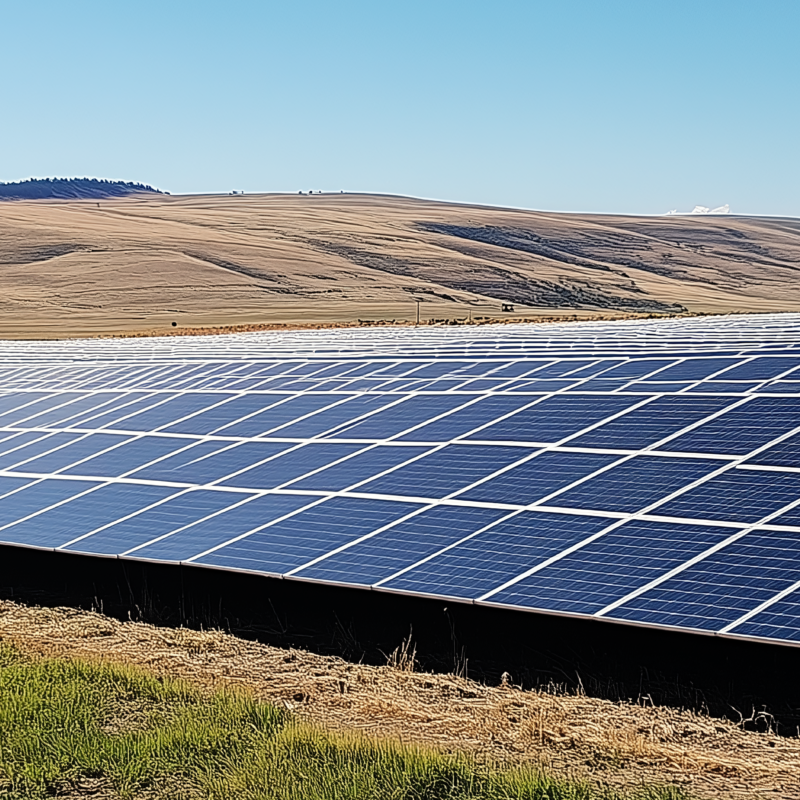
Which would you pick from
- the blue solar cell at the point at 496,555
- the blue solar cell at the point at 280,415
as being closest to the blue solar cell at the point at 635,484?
the blue solar cell at the point at 496,555

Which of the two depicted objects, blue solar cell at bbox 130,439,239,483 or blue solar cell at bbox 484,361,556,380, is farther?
blue solar cell at bbox 484,361,556,380

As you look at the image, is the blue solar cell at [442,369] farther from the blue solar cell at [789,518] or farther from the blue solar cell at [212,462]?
the blue solar cell at [789,518]

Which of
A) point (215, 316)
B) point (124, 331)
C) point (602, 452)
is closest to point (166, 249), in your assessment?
point (215, 316)

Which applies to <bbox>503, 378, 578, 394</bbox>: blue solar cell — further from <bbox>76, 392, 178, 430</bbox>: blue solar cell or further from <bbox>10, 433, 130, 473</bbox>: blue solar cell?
<bbox>76, 392, 178, 430</bbox>: blue solar cell

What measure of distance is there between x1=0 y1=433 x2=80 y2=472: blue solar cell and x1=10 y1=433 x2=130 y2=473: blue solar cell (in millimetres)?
209

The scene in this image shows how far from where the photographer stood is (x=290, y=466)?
19094 millimetres

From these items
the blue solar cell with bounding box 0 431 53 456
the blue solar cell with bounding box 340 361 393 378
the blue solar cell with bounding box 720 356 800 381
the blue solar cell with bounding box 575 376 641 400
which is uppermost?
the blue solar cell with bounding box 720 356 800 381

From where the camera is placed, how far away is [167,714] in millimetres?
12195

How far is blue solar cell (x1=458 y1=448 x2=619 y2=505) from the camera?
1623 cm

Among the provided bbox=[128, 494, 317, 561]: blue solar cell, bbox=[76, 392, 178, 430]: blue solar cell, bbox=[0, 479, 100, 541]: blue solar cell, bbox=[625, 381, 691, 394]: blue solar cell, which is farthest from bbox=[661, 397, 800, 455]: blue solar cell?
bbox=[76, 392, 178, 430]: blue solar cell

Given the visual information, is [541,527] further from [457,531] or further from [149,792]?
[149,792]

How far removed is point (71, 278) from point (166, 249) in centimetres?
2023

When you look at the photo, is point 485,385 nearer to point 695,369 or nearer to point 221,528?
point 695,369

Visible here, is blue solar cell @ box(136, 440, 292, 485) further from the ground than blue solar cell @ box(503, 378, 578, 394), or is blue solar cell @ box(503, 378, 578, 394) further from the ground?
blue solar cell @ box(503, 378, 578, 394)
